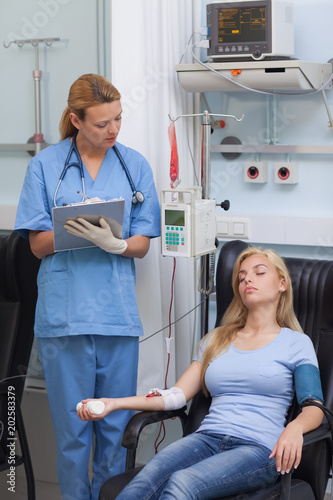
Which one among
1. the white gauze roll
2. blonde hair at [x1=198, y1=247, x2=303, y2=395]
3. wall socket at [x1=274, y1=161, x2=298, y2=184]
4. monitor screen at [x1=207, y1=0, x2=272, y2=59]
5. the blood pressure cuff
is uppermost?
monitor screen at [x1=207, y1=0, x2=272, y2=59]

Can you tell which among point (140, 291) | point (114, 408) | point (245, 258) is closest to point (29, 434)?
point (140, 291)

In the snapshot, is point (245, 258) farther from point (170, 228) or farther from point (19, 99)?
point (19, 99)

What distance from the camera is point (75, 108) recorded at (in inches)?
86.0

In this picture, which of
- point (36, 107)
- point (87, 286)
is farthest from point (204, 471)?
point (36, 107)

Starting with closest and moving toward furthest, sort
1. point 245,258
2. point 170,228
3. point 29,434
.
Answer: point 245,258
point 170,228
point 29,434

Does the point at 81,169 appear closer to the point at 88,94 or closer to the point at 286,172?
the point at 88,94

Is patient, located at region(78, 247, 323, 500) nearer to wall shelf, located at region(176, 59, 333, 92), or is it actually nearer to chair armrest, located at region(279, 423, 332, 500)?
chair armrest, located at region(279, 423, 332, 500)

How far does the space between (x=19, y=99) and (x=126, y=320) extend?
1.32 metres

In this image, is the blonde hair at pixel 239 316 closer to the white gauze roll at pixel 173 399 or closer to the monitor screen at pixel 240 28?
the white gauze roll at pixel 173 399

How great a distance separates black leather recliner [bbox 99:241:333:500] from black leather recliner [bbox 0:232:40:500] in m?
0.62

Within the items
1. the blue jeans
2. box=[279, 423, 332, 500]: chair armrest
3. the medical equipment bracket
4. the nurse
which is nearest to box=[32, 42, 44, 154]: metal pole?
the medical equipment bracket

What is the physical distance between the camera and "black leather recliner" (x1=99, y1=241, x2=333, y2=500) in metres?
1.84

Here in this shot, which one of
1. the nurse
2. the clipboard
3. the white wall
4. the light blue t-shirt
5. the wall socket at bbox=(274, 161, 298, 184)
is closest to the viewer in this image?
the light blue t-shirt

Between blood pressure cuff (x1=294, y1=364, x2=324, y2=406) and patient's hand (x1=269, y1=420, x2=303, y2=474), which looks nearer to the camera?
patient's hand (x1=269, y1=420, x2=303, y2=474)
